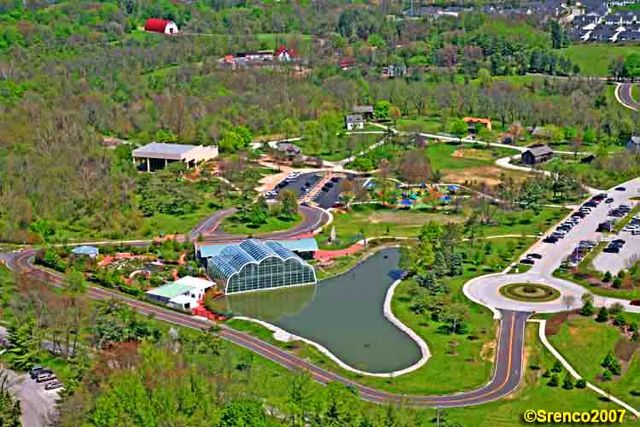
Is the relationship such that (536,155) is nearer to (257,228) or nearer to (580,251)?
(580,251)

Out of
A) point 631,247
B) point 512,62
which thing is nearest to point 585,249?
point 631,247

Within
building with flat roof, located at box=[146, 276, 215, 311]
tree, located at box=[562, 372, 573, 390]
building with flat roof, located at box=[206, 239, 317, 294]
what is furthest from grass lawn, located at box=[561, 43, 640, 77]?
tree, located at box=[562, 372, 573, 390]

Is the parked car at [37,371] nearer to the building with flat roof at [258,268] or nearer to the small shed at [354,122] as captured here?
the building with flat roof at [258,268]

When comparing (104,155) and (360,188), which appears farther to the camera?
(104,155)

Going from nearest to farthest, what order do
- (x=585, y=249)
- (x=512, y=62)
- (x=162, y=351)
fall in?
(x=162, y=351) < (x=585, y=249) < (x=512, y=62)

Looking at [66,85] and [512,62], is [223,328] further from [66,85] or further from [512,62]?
[512,62]

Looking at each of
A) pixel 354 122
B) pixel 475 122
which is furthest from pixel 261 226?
pixel 475 122
